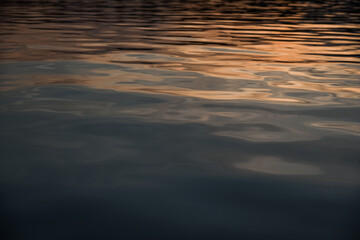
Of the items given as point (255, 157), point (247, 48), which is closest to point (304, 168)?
point (255, 157)

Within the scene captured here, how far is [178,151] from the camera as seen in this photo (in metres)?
2.90

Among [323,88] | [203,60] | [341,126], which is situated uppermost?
[341,126]

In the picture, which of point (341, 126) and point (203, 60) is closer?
point (341, 126)

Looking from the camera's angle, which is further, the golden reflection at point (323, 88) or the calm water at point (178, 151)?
the golden reflection at point (323, 88)

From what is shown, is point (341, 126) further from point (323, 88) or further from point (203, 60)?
point (203, 60)

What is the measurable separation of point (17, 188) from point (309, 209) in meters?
1.35

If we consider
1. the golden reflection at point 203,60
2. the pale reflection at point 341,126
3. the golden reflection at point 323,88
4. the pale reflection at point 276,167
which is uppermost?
the pale reflection at point 276,167

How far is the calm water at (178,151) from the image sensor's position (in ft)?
6.59

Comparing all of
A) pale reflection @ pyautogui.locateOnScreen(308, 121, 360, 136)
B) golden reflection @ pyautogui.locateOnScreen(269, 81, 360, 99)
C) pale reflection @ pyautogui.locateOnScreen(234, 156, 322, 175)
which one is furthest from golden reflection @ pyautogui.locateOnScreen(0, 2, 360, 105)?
pale reflection @ pyautogui.locateOnScreen(234, 156, 322, 175)

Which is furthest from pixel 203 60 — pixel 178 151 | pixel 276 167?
pixel 276 167

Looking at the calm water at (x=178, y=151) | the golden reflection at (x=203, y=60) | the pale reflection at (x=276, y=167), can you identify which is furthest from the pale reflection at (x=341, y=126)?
the pale reflection at (x=276, y=167)

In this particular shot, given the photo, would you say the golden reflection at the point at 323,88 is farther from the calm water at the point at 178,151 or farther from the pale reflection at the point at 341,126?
the pale reflection at the point at 341,126

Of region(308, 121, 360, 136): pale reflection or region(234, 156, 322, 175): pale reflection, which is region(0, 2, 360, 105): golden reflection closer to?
region(308, 121, 360, 136): pale reflection

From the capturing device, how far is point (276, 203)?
2189mm
